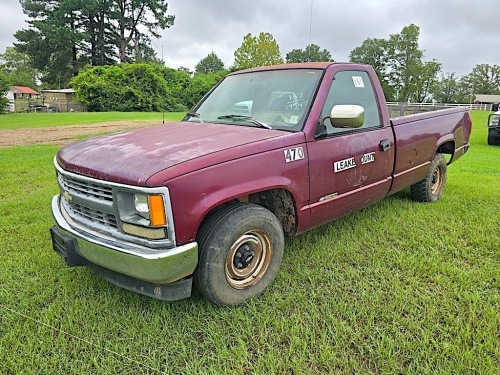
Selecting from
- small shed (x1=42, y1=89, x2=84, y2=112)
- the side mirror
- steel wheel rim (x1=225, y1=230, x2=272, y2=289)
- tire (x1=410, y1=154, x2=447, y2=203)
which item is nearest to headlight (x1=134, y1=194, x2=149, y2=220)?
steel wheel rim (x1=225, y1=230, x2=272, y2=289)

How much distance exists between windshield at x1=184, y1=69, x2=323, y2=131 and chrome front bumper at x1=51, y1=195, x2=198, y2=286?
134cm

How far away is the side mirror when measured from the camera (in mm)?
2863

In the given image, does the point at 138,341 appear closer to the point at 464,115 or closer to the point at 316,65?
the point at 316,65

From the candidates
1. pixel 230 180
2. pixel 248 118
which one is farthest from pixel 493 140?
pixel 230 180

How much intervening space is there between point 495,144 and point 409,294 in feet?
35.5

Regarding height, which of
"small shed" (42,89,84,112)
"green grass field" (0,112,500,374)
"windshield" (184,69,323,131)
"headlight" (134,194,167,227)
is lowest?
"green grass field" (0,112,500,374)

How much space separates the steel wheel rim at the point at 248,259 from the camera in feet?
8.61

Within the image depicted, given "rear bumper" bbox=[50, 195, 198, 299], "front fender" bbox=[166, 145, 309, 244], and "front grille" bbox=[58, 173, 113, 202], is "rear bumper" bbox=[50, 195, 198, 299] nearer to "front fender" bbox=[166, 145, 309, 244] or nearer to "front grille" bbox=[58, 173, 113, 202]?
"front fender" bbox=[166, 145, 309, 244]

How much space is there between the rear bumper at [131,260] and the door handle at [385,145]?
7.22 ft

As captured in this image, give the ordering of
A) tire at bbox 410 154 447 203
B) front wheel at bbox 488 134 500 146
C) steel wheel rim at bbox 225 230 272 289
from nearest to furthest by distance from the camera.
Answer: steel wheel rim at bbox 225 230 272 289
tire at bbox 410 154 447 203
front wheel at bbox 488 134 500 146

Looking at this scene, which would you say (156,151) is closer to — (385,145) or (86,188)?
(86,188)

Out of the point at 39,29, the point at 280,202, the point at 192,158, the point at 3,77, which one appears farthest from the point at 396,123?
the point at 39,29

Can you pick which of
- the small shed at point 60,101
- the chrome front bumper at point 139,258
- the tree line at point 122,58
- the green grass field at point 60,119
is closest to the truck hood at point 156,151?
the chrome front bumper at point 139,258

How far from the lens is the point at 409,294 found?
278 centimetres
